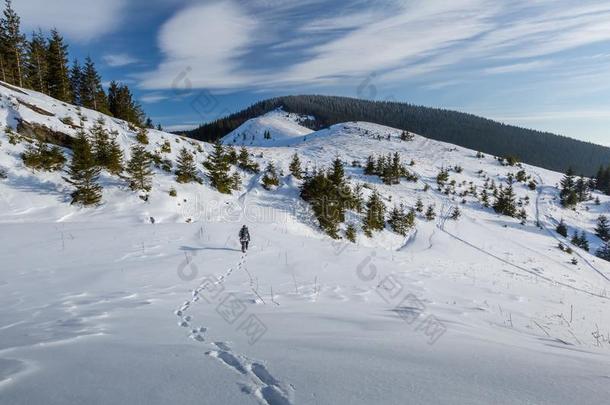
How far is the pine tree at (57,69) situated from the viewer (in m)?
40.3

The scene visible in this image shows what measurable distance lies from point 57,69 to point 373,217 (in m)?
43.3

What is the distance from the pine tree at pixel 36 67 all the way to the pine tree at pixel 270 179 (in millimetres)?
30653

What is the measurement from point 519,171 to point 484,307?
70.9m

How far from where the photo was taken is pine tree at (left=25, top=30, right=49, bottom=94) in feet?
131

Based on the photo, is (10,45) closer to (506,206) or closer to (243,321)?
(243,321)

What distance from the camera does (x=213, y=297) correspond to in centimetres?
718

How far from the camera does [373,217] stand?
3116 centimetres

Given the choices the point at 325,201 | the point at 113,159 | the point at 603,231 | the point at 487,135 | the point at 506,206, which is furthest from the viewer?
the point at 487,135

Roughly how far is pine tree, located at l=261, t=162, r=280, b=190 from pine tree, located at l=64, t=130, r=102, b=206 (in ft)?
50.0

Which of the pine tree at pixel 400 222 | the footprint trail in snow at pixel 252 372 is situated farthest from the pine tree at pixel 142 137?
the footprint trail in snow at pixel 252 372

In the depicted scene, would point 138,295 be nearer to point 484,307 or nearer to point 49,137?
point 484,307

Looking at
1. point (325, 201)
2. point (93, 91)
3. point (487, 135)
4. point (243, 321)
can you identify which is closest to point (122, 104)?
point (93, 91)

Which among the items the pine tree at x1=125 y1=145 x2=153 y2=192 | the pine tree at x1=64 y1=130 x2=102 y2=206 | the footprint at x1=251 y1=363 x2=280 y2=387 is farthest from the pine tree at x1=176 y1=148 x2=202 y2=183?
the footprint at x1=251 y1=363 x2=280 y2=387

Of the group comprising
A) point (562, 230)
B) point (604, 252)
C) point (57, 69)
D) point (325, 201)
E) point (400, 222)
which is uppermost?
point (57, 69)
